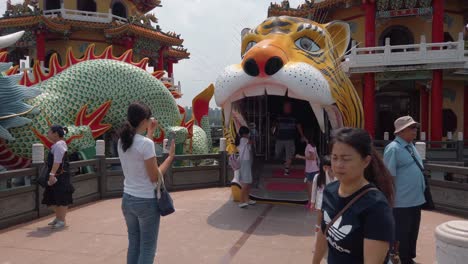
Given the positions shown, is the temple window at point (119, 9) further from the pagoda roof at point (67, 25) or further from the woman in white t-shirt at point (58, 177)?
the woman in white t-shirt at point (58, 177)

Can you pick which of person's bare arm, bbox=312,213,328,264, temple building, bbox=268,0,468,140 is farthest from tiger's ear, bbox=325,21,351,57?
temple building, bbox=268,0,468,140

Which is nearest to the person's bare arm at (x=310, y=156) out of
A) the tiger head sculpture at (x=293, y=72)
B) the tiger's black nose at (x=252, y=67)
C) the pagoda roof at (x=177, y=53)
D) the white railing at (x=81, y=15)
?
the tiger head sculpture at (x=293, y=72)

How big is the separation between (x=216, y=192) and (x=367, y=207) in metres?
6.05

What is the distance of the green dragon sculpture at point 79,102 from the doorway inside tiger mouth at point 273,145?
3018mm

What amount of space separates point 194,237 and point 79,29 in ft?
49.9

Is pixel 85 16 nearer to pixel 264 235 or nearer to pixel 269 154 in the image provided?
pixel 269 154

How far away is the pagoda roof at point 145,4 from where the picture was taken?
66.5 ft

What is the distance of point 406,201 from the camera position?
3.32 metres

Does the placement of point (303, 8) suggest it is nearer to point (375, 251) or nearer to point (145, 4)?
point (145, 4)

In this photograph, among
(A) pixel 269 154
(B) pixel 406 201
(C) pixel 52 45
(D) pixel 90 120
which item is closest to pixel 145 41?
(C) pixel 52 45

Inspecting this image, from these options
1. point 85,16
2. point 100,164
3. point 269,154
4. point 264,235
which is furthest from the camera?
point 85,16

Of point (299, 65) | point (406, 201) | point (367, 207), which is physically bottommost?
point (406, 201)

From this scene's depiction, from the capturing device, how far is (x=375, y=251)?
4.87ft

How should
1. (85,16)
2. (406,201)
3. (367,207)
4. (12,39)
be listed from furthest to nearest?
1. (85,16)
2. (12,39)
3. (406,201)
4. (367,207)
